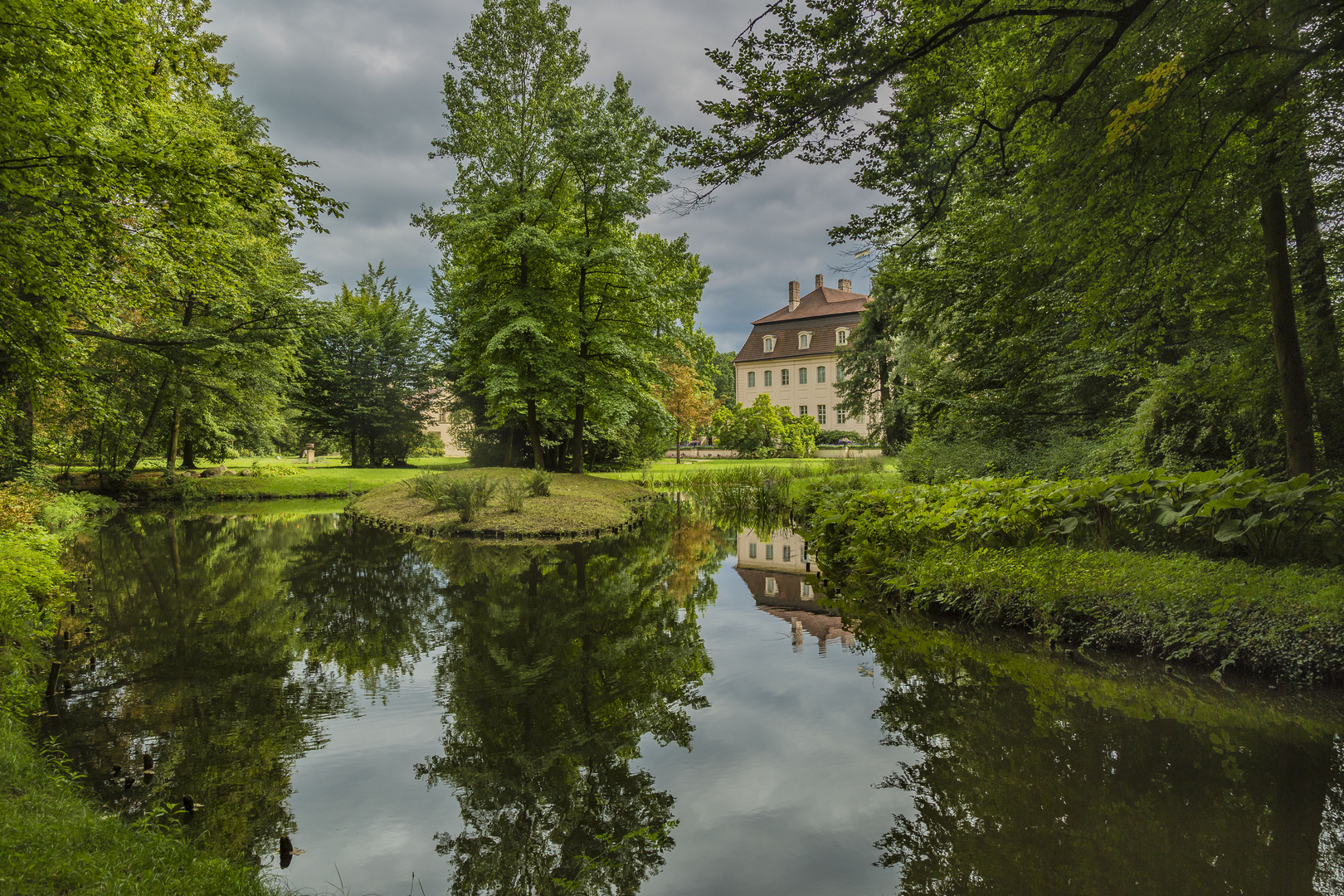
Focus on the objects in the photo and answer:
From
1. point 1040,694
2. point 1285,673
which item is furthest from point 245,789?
point 1285,673

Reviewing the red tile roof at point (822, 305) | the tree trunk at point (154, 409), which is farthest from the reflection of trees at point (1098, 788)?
the red tile roof at point (822, 305)

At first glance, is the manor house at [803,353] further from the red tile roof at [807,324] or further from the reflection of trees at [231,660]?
the reflection of trees at [231,660]

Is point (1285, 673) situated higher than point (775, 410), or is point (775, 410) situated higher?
point (775, 410)

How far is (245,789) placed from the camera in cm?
326

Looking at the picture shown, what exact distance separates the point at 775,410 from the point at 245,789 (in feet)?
115

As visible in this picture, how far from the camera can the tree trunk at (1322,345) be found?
651 cm

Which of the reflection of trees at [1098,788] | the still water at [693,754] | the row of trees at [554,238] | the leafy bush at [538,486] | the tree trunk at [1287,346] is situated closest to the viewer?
the reflection of trees at [1098,788]

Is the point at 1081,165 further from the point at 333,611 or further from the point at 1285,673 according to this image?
the point at 333,611

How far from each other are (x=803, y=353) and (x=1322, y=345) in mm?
43084

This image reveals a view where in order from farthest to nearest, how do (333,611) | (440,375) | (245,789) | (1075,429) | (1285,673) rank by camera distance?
(440,375)
(1075,429)
(333,611)
(1285,673)
(245,789)

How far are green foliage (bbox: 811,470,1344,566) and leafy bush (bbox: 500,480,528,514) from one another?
23.8 ft

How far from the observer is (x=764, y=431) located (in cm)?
3684

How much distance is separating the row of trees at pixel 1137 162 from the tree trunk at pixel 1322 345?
0.8 inches

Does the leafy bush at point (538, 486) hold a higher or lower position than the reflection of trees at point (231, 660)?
higher
